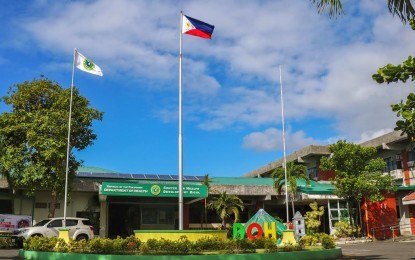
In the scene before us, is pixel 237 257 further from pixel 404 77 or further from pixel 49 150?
pixel 49 150

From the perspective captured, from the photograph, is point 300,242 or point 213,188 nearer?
point 300,242

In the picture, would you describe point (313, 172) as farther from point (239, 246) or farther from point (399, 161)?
point (239, 246)

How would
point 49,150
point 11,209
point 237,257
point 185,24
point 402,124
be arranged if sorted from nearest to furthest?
point 402,124
point 237,257
point 185,24
point 49,150
point 11,209

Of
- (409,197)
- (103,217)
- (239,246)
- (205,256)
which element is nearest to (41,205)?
(103,217)

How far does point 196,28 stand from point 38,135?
14.5 metres

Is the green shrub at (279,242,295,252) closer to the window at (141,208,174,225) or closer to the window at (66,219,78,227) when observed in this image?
the window at (66,219,78,227)

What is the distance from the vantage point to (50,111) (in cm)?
3084

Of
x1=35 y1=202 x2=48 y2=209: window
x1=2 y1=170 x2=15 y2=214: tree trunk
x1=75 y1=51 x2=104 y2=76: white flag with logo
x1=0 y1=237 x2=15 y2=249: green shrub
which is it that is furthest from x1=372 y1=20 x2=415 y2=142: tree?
x1=35 y1=202 x2=48 y2=209: window

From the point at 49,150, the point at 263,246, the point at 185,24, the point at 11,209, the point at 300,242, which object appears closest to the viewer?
the point at 263,246

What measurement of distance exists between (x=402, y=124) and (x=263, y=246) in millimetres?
12266

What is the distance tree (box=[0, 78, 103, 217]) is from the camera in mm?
29125

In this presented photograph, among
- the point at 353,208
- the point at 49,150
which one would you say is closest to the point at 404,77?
the point at 49,150

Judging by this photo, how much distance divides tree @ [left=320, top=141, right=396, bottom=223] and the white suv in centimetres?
1858

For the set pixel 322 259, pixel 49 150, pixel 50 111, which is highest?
pixel 50 111
